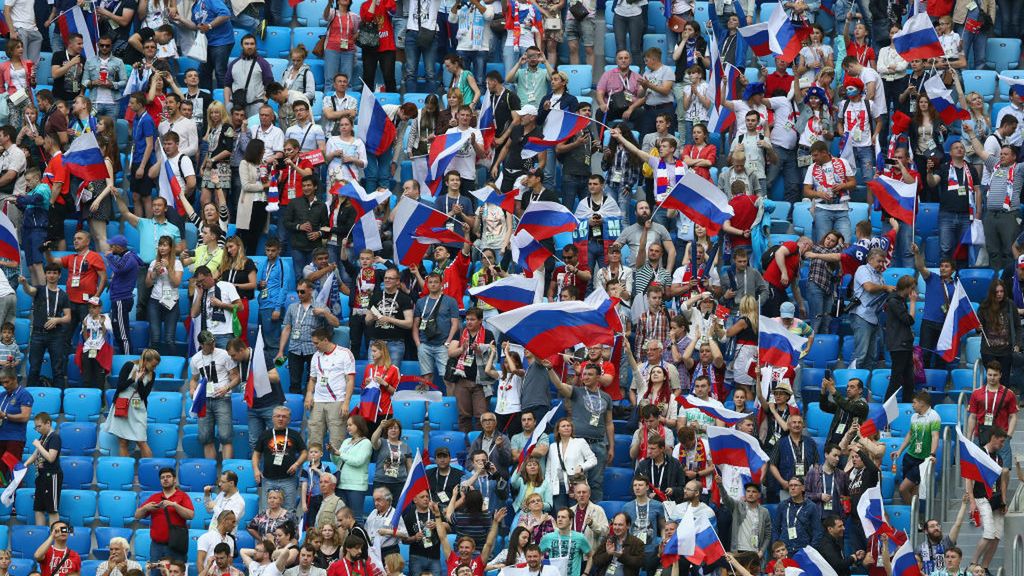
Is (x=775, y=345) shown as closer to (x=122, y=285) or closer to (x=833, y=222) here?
(x=833, y=222)

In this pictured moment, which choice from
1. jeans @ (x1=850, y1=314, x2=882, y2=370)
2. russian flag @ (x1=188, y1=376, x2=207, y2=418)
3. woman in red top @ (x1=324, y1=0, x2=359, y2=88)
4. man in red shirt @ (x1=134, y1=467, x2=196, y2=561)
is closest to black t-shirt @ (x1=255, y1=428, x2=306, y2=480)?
man in red shirt @ (x1=134, y1=467, x2=196, y2=561)

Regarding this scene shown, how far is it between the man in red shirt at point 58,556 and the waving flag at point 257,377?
2.32 m

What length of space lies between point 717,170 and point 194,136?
20.1 feet

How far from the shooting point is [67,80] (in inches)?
1089

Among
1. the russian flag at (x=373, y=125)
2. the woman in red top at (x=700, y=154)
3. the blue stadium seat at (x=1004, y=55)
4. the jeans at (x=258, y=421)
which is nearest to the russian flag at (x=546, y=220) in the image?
the woman in red top at (x=700, y=154)

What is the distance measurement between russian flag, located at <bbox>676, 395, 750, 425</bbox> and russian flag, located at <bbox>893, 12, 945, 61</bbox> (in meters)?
6.52

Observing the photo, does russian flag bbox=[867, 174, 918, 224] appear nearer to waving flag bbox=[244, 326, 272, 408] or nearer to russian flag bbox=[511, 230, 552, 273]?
russian flag bbox=[511, 230, 552, 273]

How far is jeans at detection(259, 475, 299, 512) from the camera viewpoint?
74.3ft

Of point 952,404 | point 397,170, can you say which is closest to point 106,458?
point 397,170

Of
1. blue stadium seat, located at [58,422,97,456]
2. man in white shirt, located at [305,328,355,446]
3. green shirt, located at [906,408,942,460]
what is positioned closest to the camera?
green shirt, located at [906,408,942,460]

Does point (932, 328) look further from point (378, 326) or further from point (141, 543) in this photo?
point (141, 543)

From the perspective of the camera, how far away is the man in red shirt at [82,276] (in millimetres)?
24641

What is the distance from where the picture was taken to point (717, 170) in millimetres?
26547

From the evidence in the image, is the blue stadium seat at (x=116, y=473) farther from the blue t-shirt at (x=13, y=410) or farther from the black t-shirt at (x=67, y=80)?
the black t-shirt at (x=67, y=80)
